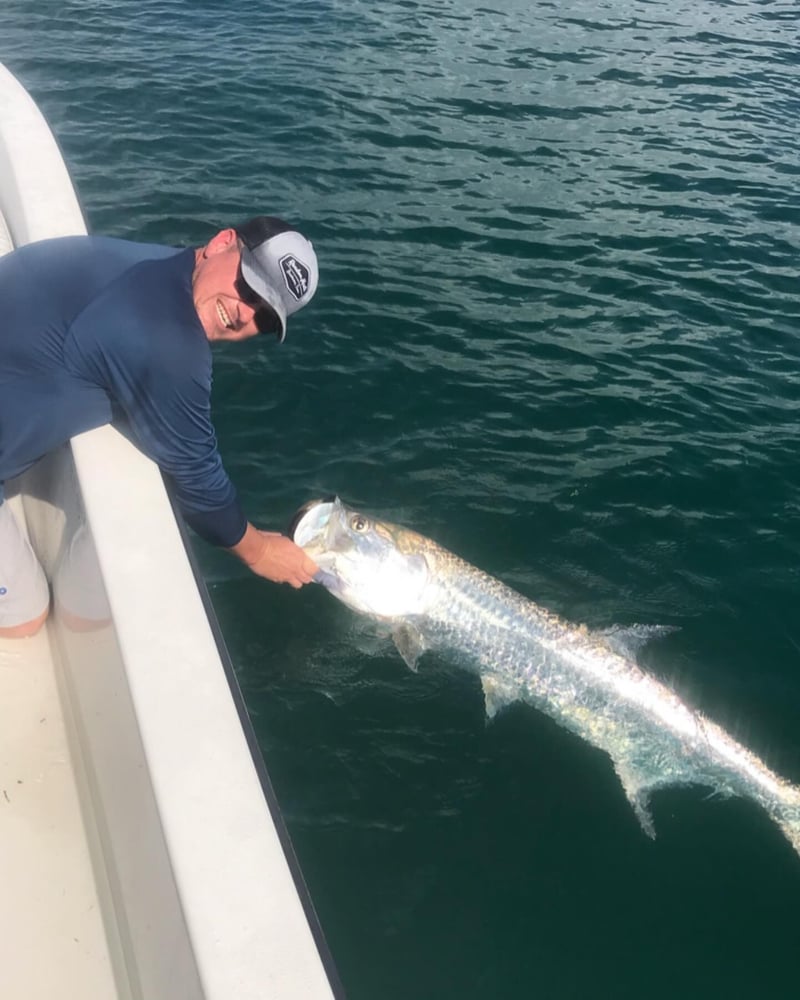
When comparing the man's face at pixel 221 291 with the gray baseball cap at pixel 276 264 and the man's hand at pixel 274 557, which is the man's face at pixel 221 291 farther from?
the man's hand at pixel 274 557

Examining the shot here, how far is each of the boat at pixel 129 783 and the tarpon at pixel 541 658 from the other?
1.89 metres

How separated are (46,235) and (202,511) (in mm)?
1818

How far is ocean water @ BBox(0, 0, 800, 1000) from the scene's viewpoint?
5.36 meters

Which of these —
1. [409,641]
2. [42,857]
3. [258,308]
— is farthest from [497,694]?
[258,308]

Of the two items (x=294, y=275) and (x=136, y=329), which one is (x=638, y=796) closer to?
(x=294, y=275)

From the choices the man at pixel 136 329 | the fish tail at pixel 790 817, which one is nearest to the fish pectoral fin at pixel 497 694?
the fish tail at pixel 790 817

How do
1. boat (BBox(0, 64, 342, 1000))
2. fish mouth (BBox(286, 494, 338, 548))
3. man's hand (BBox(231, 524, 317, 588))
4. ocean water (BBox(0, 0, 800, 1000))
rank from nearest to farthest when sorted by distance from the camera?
boat (BBox(0, 64, 342, 1000)) → man's hand (BBox(231, 524, 317, 588)) → ocean water (BBox(0, 0, 800, 1000)) → fish mouth (BBox(286, 494, 338, 548))

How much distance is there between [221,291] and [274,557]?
1577mm

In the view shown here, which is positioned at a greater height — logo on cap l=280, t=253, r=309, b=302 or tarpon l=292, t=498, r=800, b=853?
logo on cap l=280, t=253, r=309, b=302

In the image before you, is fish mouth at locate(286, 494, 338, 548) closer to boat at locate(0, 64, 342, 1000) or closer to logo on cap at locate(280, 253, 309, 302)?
boat at locate(0, 64, 342, 1000)

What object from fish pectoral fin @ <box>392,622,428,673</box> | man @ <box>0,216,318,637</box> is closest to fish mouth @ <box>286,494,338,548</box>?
fish pectoral fin @ <box>392,622,428,673</box>

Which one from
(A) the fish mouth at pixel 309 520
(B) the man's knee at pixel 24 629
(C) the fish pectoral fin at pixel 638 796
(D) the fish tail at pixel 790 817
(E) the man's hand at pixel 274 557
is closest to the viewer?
(B) the man's knee at pixel 24 629

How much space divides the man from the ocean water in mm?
2528

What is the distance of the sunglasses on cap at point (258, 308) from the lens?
3.96 m
